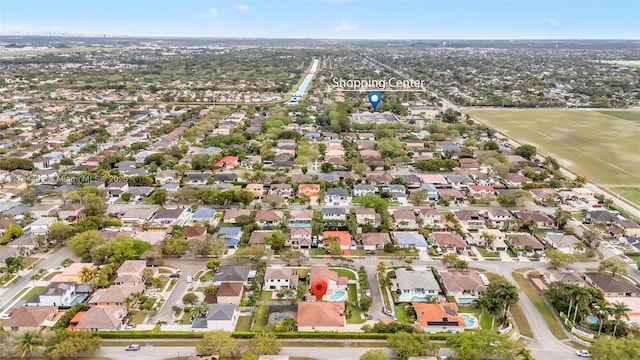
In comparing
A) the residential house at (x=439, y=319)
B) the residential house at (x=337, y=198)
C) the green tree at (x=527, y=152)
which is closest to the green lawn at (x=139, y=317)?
the residential house at (x=439, y=319)

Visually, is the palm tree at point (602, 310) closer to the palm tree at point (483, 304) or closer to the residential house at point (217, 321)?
the palm tree at point (483, 304)

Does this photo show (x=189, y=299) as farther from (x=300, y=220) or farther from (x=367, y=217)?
(x=367, y=217)

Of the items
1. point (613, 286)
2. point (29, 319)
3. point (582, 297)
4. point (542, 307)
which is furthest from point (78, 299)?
point (613, 286)

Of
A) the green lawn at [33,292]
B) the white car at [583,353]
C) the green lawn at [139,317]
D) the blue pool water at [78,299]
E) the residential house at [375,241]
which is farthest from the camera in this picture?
the residential house at [375,241]

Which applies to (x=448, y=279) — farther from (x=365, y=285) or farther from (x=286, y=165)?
(x=286, y=165)

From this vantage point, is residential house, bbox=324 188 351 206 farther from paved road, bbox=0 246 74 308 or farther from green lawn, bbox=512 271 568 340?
paved road, bbox=0 246 74 308

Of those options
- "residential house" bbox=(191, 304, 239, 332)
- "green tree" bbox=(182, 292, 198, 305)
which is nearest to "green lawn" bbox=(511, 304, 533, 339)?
"residential house" bbox=(191, 304, 239, 332)
